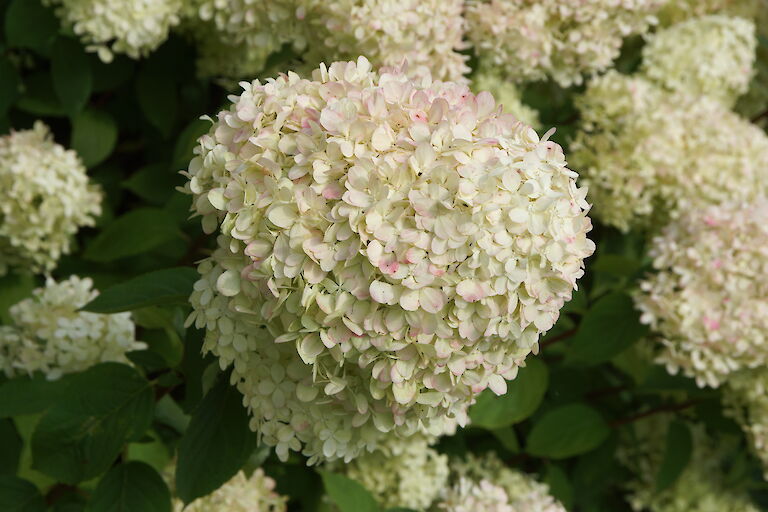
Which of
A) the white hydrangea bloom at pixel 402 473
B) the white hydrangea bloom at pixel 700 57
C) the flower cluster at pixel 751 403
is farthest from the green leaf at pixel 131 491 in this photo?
the white hydrangea bloom at pixel 700 57

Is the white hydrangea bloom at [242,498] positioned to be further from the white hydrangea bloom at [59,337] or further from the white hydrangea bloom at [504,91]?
the white hydrangea bloom at [504,91]

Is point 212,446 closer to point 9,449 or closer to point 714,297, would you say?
point 9,449

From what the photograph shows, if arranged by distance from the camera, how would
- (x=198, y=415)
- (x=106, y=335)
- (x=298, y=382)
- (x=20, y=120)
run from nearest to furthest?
(x=298, y=382) → (x=198, y=415) → (x=106, y=335) → (x=20, y=120)

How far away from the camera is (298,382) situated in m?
1.07

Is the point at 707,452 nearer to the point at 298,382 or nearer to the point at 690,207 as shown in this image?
the point at 690,207

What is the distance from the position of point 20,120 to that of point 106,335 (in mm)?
822

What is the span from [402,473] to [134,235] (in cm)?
81

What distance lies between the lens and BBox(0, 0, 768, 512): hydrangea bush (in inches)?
37.2

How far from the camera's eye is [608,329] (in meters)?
1.81

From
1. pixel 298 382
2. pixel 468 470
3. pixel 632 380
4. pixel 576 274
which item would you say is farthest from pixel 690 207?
pixel 298 382

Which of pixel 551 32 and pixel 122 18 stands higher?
pixel 551 32

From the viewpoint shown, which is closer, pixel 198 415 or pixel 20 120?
pixel 198 415

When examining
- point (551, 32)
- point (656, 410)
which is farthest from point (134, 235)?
point (656, 410)

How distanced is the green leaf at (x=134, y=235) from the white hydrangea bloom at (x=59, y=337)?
0.26m
